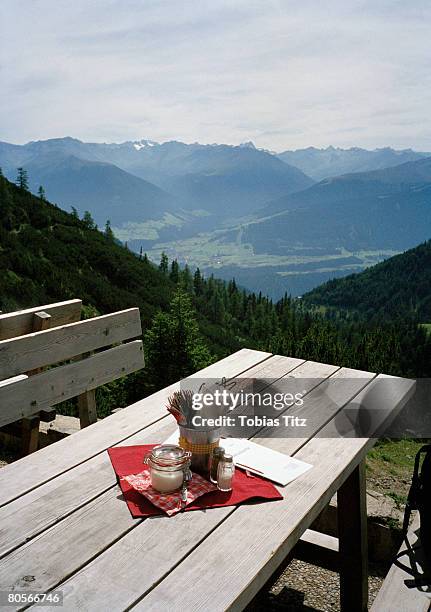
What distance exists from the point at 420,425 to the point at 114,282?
74.6ft

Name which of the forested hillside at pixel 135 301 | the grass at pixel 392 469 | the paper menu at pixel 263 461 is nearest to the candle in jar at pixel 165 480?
the paper menu at pixel 263 461

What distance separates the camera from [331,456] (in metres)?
2.13

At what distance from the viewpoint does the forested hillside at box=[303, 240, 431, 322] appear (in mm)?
78500

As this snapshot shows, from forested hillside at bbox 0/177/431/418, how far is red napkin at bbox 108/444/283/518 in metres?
3.68

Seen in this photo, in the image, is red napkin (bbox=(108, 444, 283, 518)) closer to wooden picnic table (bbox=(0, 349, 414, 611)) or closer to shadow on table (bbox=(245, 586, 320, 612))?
wooden picnic table (bbox=(0, 349, 414, 611))

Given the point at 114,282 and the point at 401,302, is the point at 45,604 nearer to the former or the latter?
the point at 114,282

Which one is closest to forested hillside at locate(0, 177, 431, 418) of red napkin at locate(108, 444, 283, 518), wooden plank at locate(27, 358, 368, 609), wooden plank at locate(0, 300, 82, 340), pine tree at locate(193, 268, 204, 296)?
wooden plank at locate(0, 300, 82, 340)

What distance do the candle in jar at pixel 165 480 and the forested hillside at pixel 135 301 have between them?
3881 millimetres

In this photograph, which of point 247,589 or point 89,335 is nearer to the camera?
point 247,589

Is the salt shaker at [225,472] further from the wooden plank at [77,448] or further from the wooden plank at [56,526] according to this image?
the wooden plank at [77,448]

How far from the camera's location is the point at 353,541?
103 inches

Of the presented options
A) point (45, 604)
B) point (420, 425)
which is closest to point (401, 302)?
point (420, 425)

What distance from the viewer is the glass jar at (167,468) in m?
1.78

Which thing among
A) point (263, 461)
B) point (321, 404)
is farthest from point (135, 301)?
point (263, 461)
